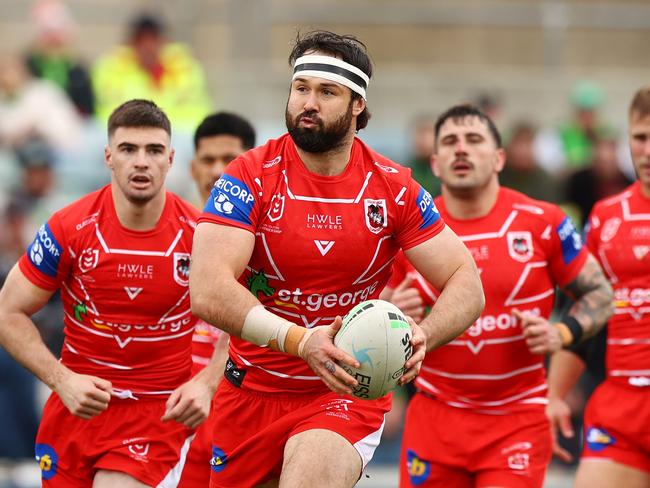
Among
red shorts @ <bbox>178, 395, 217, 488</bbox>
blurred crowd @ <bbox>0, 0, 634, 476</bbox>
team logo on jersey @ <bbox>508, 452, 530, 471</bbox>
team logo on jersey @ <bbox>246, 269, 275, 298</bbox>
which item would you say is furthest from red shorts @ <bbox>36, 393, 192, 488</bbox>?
blurred crowd @ <bbox>0, 0, 634, 476</bbox>

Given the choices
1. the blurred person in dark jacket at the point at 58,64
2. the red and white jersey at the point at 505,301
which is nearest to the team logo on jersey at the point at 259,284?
the red and white jersey at the point at 505,301

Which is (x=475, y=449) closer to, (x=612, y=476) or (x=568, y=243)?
(x=612, y=476)

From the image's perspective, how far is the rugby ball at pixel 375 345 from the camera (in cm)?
604

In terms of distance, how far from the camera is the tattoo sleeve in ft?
27.1

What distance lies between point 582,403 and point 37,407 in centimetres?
560

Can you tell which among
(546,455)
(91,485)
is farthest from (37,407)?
(546,455)

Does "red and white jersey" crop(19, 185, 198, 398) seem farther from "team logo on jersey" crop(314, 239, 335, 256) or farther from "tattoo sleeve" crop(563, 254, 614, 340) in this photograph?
"tattoo sleeve" crop(563, 254, 614, 340)

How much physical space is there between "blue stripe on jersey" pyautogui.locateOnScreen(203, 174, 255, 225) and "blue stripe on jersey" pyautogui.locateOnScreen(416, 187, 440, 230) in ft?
3.04

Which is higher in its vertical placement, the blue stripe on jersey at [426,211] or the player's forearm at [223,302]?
the blue stripe on jersey at [426,211]

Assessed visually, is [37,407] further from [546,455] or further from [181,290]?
[546,455]

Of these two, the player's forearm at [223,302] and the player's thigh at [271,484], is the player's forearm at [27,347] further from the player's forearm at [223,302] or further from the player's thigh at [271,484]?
the player's forearm at [223,302]

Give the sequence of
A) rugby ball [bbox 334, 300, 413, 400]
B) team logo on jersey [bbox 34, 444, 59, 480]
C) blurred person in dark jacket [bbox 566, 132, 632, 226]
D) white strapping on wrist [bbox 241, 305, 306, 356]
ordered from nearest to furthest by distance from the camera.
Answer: rugby ball [bbox 334, 300, 413, 400], white strapping on wrist [bbox 241, 305, 306, 356], team logo on jersey [bbox 34, 444, 59, 480], blurred person in dark jacket [bbox 566, 132, 632, 226]

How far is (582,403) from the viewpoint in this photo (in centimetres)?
1346

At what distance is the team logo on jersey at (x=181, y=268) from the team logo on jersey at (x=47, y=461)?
1.29m
